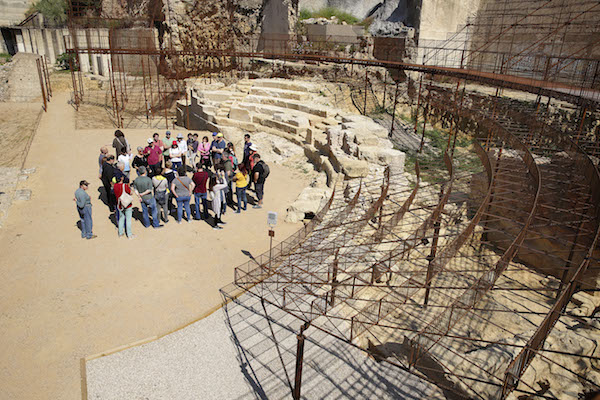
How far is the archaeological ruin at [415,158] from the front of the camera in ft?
18.9

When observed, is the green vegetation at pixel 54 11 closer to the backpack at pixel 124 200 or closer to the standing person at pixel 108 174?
the standing person at pixel 108 174

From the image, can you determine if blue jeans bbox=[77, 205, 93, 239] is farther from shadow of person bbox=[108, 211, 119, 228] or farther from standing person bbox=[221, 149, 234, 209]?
standing person bbox=[221, 149, 234, 209]

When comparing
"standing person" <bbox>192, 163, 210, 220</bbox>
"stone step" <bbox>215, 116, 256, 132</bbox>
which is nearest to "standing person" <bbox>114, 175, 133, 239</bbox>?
"standing person" <bbox>192, 163, 210, 220</bbox>

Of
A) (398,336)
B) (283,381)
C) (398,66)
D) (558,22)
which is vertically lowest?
(398,336)

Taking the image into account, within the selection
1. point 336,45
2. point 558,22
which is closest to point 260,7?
point 336,45

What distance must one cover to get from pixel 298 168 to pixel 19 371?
29.8ft

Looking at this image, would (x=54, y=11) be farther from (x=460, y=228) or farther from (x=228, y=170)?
(x=460, y=228)

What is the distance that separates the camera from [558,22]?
705 inches

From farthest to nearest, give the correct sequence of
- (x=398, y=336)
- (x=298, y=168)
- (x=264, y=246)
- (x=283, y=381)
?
1. (x=298, y=168)
2. (x=264, y=246)
3. (x=398, y=336)
4. (x=283, y=381)

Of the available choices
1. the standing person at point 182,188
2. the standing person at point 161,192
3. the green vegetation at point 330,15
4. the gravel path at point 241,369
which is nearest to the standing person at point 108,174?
the standing person at point 161,192

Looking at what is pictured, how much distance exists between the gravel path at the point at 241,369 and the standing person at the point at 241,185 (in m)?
3.68

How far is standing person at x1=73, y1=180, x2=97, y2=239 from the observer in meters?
7.57

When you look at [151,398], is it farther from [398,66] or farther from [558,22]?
[558,22]

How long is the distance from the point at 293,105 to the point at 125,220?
32.4ft
